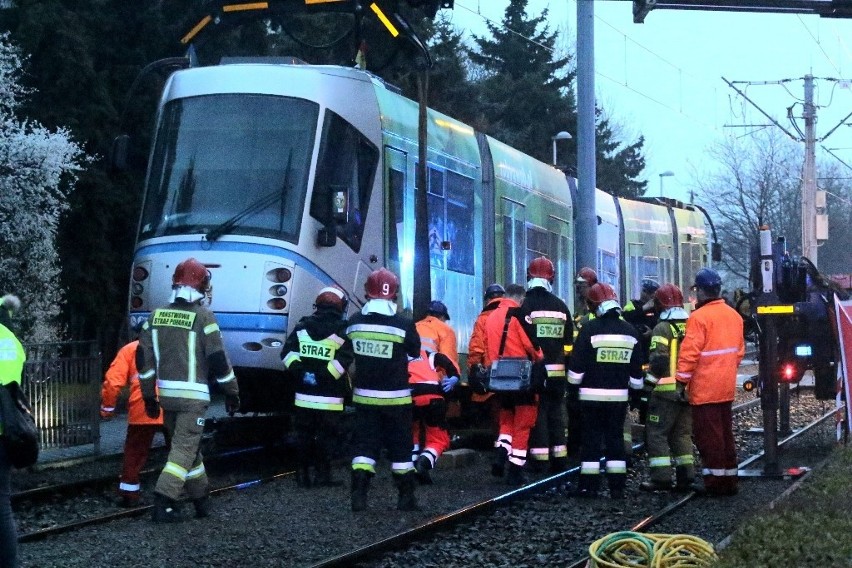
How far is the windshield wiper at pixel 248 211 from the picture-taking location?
43.3 ft

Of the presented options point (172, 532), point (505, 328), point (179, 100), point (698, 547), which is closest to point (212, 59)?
point (179, 100)

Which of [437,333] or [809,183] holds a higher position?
[809,183]

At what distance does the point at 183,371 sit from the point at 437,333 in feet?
10.6

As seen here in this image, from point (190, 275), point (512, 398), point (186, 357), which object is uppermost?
point (190, 275)

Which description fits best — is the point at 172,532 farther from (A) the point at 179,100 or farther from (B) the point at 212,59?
(B) the point at 212,59

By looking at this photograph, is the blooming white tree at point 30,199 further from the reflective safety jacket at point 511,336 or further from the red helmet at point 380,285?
the red helmet at point 380,285

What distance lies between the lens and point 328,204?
13.4 meters

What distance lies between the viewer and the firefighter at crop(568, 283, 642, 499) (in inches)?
467

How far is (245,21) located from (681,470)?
26.7 feet

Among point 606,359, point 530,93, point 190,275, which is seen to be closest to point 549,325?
point 606,359

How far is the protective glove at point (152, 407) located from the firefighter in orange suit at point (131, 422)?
750mm

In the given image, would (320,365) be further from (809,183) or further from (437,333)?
(809,183)

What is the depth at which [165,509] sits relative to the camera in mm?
10445

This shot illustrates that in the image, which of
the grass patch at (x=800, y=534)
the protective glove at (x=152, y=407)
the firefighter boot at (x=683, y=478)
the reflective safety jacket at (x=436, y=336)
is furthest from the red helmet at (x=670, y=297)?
the protective glove at (x=152, y=407)
